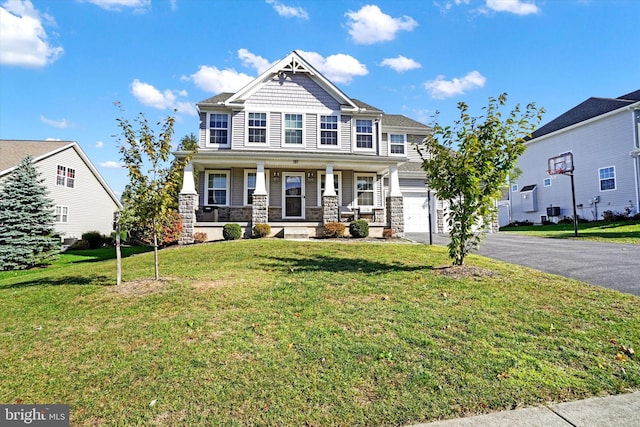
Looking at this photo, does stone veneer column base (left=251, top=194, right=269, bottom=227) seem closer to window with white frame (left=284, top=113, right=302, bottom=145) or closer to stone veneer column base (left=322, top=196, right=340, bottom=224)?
stone veneer column base (left=322, top=196, right=340, bottom=224)

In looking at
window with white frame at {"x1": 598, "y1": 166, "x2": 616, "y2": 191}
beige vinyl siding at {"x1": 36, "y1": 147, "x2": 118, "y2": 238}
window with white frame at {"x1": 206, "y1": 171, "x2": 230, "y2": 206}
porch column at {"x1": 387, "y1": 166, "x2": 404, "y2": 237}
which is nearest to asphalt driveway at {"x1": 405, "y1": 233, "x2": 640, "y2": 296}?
porch column at {"x1": 387, "y1": 166, "x2": 404, "y2": 237}

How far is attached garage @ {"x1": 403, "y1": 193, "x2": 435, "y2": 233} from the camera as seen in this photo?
1920 cm

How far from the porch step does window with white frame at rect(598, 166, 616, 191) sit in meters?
21.1

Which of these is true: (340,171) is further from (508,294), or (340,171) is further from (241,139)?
(508,294)

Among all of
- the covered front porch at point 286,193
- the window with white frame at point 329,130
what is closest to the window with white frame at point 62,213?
the covered front porch at point 286,193

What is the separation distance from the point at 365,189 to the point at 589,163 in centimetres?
1740

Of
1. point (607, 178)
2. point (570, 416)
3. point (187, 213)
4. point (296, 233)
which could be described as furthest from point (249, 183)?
point (607, 178)

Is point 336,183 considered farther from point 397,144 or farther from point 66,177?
point 66,177

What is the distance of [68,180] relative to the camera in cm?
2248

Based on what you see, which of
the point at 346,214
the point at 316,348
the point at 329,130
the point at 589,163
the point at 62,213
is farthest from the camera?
the point at 589,163

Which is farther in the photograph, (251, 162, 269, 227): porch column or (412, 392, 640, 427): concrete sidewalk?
(251, 162, 269, 227): porch column

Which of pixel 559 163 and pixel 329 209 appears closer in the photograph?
pixel 329 209

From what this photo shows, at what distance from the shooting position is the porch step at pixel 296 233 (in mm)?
14566

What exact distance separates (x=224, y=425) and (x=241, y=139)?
51.9ft
